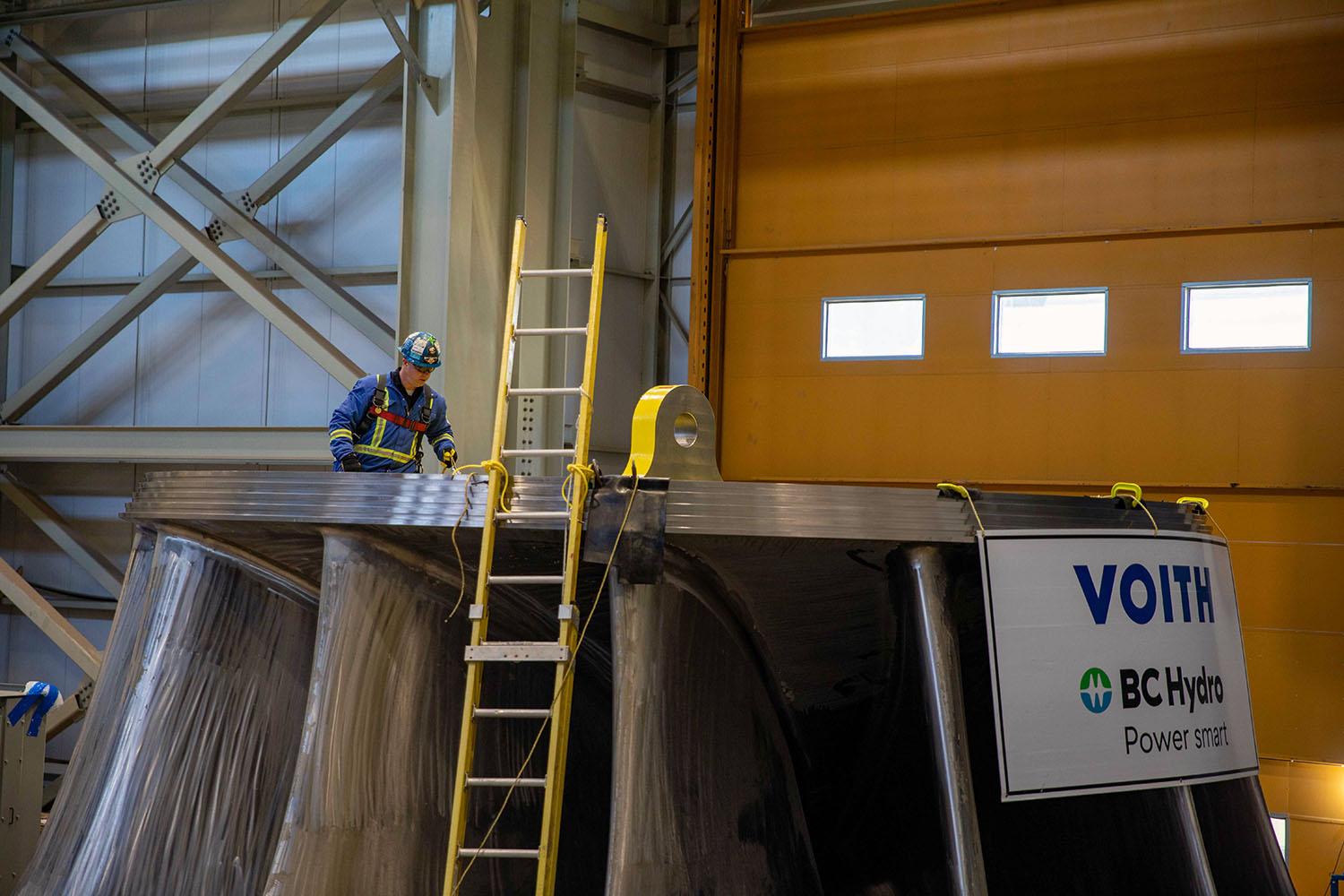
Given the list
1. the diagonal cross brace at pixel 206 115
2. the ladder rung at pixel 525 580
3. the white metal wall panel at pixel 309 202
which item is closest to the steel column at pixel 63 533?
the diagonal cross brace at pixel 206 115

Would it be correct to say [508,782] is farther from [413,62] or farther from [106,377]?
[106,377]

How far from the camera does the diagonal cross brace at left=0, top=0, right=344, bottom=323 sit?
→ 1148 cm

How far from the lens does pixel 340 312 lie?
12539mm

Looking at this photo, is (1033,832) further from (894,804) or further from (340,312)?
(340,312)

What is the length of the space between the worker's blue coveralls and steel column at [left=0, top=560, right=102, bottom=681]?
23.4 feet

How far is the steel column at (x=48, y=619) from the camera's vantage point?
12.6m

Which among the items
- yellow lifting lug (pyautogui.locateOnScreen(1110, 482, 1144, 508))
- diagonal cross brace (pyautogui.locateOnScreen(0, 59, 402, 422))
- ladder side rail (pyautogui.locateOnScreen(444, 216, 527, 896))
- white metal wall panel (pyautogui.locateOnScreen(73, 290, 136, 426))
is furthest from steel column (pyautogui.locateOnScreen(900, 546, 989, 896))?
white metal wall panel (pyautogui.locateOnScreen(73, 290, 136, 426))

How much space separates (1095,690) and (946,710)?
670 mm

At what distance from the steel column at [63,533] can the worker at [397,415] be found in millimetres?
7906

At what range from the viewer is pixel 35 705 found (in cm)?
790

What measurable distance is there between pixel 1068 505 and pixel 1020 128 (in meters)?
6.22

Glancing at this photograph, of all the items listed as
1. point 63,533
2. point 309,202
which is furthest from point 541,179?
point 63,533

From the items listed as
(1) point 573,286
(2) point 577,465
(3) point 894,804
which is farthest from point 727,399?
(2) point 577,465

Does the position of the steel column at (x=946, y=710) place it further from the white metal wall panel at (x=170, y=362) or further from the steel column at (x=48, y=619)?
the white metal wall panel at (x=170, y=362)
